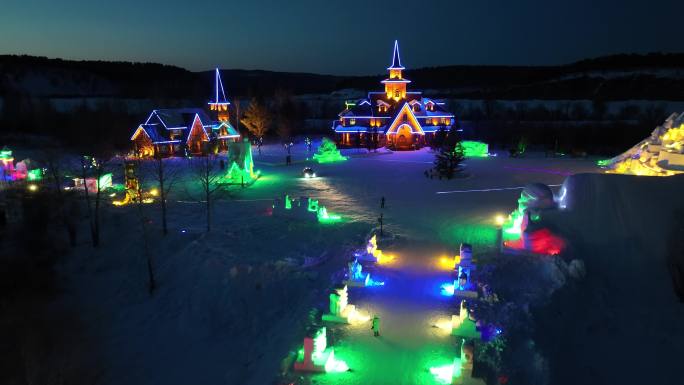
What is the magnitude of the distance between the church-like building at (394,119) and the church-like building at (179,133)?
12109 millimetres

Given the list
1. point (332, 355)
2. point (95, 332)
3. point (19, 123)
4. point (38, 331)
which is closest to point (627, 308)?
point (332, 355)

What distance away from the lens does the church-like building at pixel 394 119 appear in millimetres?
46688

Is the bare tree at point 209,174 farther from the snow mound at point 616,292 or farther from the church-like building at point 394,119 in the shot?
the snow mound at point 616,292

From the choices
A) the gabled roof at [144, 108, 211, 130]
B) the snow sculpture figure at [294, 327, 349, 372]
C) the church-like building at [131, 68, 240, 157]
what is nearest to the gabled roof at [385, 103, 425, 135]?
the church-like building at [131, 68, 240, 157]

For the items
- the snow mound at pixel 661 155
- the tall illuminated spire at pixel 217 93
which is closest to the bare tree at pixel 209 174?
the tall illuminated spire at pixel 217 93

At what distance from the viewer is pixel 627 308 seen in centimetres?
1484

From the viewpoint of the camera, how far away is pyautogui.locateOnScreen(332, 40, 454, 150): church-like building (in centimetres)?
4669

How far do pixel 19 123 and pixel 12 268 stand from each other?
44.3 metres

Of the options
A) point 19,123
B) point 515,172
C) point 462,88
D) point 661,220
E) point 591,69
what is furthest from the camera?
point 462,88

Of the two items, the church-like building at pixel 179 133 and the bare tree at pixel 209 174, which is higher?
the church-like building at pixel 179 133

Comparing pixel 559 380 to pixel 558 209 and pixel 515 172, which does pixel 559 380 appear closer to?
pixel 558 209

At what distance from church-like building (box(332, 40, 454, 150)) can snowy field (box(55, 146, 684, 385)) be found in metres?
21.3

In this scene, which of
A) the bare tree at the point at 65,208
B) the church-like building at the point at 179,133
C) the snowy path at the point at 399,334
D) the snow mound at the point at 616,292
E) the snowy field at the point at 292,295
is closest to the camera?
the snowy path at the point at 399,334

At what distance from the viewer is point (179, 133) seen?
1695 inches
